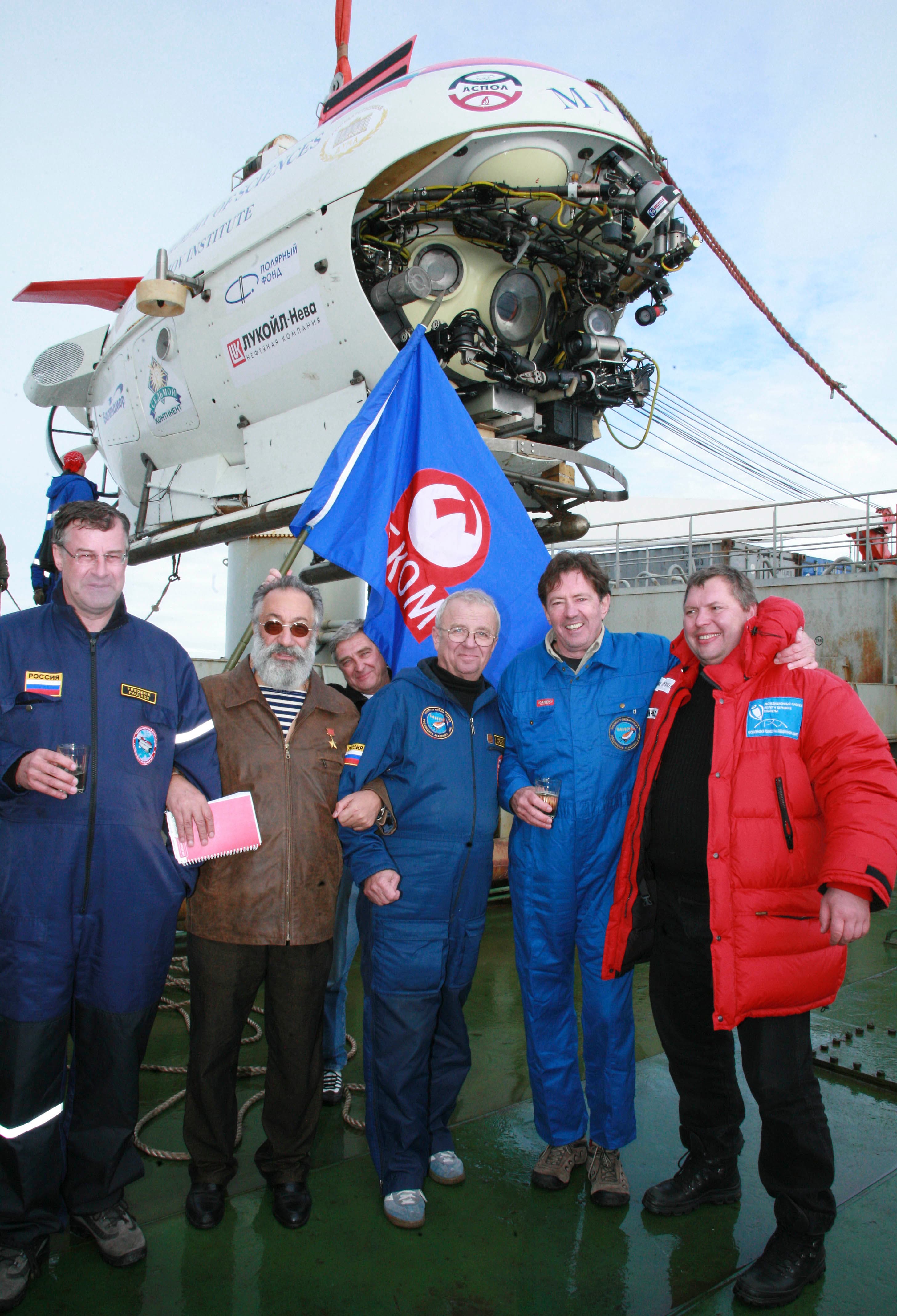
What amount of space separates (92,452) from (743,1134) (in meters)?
10.8

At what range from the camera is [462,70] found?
606 centimetres

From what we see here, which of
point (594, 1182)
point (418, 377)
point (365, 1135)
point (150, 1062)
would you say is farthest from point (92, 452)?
point (594, 1182)

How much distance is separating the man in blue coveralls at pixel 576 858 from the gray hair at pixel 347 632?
1.25m

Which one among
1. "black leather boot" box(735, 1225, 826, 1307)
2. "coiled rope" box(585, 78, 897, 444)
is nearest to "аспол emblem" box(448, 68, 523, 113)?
"coiled rope" box(585, 78, 897, 444)

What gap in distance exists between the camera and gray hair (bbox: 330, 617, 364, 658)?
4.03 meters

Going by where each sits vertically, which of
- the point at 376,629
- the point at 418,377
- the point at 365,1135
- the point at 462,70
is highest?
the point at 462,70

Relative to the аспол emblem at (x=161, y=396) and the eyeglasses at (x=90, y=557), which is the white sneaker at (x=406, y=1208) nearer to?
the eyeglasses at (x=90, y=557)

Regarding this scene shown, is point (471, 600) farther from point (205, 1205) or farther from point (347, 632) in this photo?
point (205, 1205)

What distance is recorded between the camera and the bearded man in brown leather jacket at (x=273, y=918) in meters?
2.67

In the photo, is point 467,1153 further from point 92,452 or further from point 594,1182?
point 92,452

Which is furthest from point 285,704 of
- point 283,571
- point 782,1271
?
point 782,1271

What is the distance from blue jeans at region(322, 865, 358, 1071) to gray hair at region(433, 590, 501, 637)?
1.25m

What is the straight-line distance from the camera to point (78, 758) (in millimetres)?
2277

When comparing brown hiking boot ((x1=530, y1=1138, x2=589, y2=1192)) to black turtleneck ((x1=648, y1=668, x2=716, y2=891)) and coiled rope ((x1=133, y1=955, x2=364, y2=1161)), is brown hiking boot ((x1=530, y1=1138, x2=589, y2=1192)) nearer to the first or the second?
coiled rope ((x1=133, y1=955, x2=364, y2=1161))
